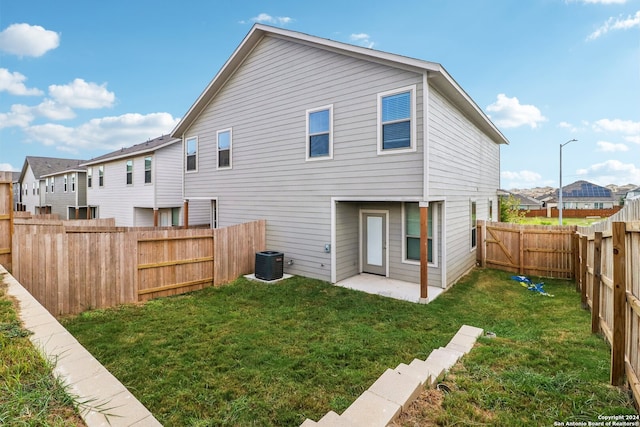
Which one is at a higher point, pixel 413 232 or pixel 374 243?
pixel 413 232

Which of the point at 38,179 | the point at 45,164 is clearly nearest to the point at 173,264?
the point at 38,179

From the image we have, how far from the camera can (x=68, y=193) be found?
82.7 feet

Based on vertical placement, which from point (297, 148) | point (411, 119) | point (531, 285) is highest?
point (411, 119)

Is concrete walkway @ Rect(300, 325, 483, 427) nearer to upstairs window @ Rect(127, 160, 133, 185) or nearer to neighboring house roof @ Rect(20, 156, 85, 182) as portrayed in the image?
upstairs window @ Rect(127, 160, 133, 185)

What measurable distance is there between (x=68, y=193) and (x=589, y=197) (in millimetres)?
73247

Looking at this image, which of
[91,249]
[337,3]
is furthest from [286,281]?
[337,3]

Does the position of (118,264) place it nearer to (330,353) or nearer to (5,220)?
(5,220)

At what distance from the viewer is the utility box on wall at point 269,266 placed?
888 centimetres

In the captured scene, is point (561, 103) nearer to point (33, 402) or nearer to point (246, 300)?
point (246, 300)

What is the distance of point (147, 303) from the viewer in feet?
22.6

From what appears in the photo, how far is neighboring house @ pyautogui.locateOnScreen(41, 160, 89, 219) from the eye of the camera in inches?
936

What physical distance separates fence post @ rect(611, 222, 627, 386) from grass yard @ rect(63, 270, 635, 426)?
10.7 inches

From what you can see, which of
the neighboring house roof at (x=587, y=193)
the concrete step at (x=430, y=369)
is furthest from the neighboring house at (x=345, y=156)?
the neighboring house roof at (x=587, y=193)

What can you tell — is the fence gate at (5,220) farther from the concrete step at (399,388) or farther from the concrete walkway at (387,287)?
the concrete walkway at (387,287)
